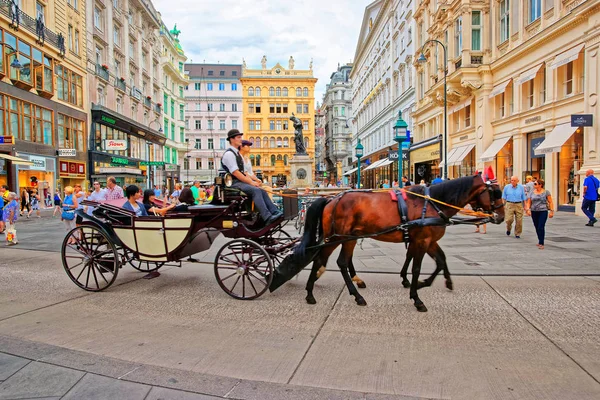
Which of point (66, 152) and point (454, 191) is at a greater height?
point (66, 152)

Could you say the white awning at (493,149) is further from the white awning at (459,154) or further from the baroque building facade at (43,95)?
the baroque building facade at (43,95)

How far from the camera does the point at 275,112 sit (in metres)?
85.5

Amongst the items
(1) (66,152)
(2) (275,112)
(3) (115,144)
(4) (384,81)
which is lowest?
(1) (66,152)

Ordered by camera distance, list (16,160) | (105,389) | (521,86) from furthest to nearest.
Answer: (16,160) → (521,86) → (105,389)

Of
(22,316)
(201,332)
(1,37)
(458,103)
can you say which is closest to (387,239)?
(201,332)

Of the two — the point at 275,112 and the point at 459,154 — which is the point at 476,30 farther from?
the point at 275,112

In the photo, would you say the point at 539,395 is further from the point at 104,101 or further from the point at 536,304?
the point at 104,101

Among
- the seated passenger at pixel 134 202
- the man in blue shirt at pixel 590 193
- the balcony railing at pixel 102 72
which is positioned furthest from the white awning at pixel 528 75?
the balcony railing at pixel 102 72

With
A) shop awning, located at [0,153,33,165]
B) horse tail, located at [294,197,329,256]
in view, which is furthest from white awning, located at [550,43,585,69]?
shop awning, located at [0,153,33,165]


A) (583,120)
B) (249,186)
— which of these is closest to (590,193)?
(583,120)

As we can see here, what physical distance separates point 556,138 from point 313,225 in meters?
15.7

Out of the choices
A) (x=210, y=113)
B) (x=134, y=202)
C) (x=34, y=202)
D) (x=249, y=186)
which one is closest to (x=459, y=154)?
(x=249, y=186)

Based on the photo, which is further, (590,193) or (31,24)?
(31,24)

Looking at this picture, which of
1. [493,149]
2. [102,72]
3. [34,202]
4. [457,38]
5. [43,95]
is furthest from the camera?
[102,72]
